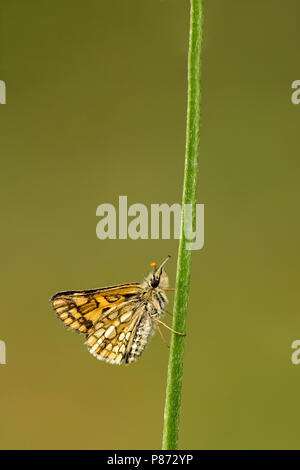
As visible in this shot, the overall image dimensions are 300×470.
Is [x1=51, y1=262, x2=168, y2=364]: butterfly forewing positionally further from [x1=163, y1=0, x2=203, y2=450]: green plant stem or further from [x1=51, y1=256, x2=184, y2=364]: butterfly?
[x1=163, y1=0, x2=203, y2=450]: green plant stem

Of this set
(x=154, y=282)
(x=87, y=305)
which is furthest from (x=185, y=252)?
(x=87, y=305)

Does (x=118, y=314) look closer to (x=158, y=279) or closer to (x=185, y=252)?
(x=158, y=279)

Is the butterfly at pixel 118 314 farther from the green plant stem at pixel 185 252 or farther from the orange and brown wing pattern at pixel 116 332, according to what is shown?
the green plant stem at pixel 185 252

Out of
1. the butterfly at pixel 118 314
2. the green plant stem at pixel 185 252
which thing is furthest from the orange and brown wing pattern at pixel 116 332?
the green plant stem at pixel 185 252

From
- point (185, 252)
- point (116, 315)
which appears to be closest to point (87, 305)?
point (116, 315)

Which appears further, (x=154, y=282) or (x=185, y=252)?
(x=154, y=282)
